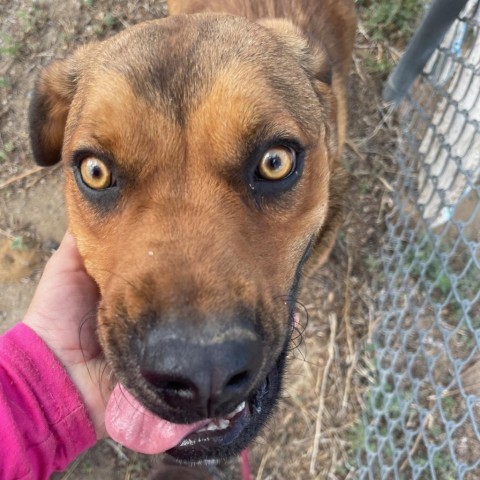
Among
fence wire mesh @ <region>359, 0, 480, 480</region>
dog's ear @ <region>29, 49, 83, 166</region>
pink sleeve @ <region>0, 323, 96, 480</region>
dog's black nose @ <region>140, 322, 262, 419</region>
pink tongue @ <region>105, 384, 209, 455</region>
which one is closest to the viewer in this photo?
dog's black nose @ <region>140, 322, 262, 419</region>

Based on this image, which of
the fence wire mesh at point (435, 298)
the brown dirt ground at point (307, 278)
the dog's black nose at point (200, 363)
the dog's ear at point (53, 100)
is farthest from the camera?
the brown dirt ground at point (307, 278)

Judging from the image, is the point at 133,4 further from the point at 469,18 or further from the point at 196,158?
the point at 196,158

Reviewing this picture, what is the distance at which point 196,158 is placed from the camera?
2535mm

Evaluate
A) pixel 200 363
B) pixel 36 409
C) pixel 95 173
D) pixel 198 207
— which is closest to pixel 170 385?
pixel 200 363

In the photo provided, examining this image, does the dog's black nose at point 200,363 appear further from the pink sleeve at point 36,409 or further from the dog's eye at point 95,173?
the pink sleeve at point 36,409

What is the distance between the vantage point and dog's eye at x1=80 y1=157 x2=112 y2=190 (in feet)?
8.57

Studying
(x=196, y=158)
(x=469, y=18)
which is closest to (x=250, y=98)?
(x=196, y=158)

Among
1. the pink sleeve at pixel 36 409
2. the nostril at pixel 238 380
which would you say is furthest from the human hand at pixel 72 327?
the nostril at pixel 238 380

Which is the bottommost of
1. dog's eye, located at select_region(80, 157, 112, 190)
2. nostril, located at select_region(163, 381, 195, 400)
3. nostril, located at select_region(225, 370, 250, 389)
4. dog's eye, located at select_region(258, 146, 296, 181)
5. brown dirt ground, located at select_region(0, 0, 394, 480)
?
brown dirt ground, located at select_region(0, 0, 394, 480)

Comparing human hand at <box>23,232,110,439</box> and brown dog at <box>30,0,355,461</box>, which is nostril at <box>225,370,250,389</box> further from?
human hand at <box>23,232,110,439</box>

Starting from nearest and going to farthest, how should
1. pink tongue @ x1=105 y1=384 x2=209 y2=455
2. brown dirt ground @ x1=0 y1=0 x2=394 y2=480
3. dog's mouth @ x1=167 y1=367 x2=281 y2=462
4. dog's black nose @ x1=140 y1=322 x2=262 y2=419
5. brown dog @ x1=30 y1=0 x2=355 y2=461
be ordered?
dog's black nose @ x1=140 y1=322 x2=262 y2=419
brown dog @ x1=30 y1=0 x2=355 y2=461
dog's mouth @ x1=167 y1=367 x2=281 y2=462
pink tongue @ x1=105 y1=384 x2=209 y2=455
brown dirt ground @ x1=0 y1=0 x2=394 y2=480

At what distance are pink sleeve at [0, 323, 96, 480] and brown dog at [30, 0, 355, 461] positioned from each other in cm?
82

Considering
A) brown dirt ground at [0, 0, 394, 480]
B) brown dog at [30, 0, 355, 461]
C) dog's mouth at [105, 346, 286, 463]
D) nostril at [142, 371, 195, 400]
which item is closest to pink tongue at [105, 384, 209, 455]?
dog's mouth at [105, 346, 286, 463]

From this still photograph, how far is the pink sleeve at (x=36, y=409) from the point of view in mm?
3069
